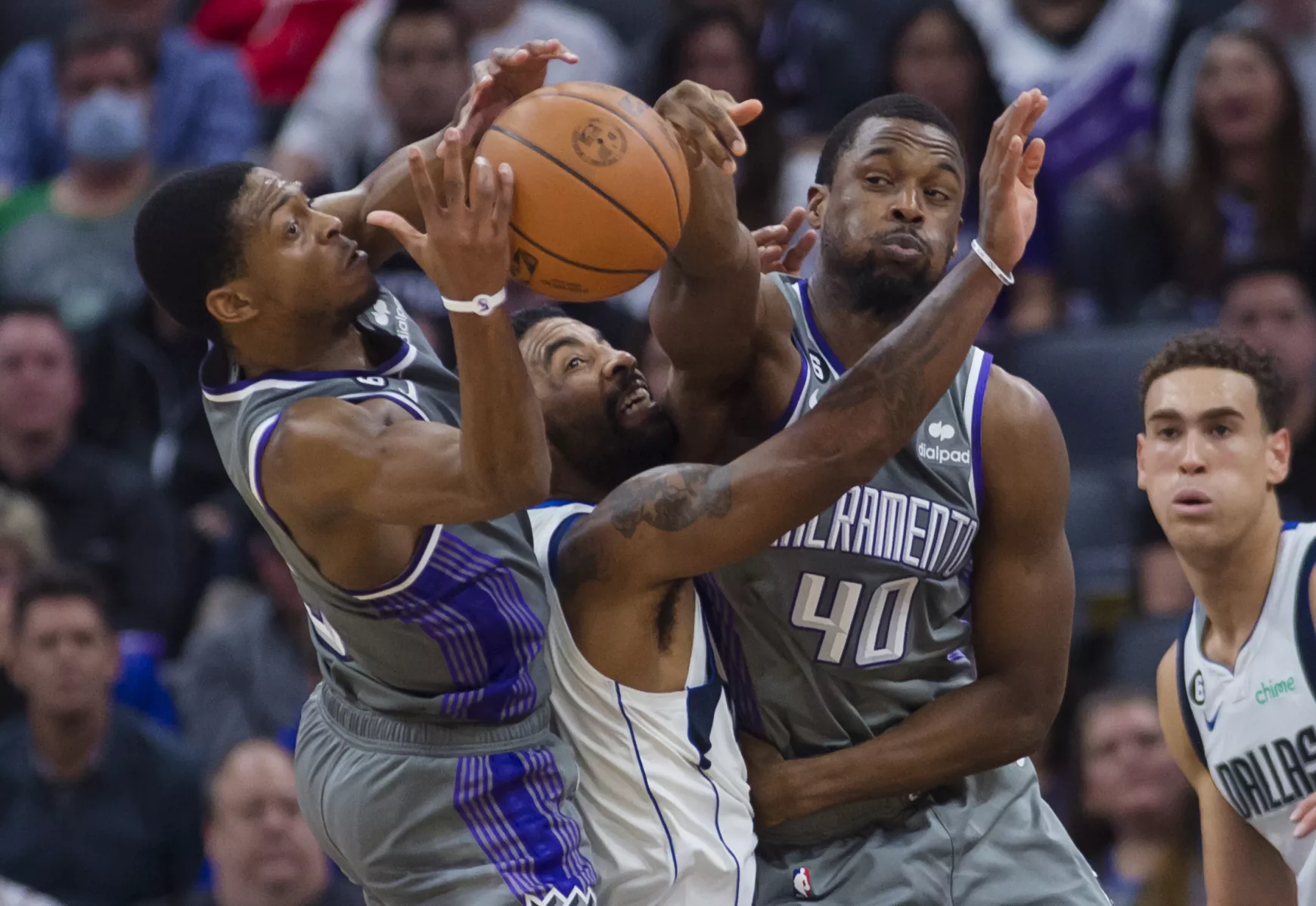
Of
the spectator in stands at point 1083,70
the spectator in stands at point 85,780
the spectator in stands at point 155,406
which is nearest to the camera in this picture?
the spectator in stands at point 85,780

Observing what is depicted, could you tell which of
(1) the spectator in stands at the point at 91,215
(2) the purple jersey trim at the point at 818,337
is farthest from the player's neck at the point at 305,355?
(1) the spectator in stands at the point at 91,215

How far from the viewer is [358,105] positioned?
27.4ft

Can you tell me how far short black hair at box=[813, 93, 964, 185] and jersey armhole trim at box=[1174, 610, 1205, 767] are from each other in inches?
59.1

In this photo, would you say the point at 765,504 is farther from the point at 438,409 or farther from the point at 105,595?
the point at 105,595

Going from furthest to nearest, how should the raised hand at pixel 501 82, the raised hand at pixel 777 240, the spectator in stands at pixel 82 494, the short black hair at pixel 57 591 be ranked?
the spectator in stands at pixel 82 494 < the short black hair at pixel 57 591 < the raised hand at pixel 777 240 < the raised hand at pixel 501 82

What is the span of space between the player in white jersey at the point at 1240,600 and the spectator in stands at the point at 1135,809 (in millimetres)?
1083

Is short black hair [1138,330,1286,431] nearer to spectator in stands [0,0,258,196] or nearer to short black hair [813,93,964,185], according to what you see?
short black hair [813,93,964,185]

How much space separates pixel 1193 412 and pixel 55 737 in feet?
12.7

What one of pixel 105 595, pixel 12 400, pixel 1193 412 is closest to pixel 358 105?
pixel 12 400

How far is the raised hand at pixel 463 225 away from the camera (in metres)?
3.38

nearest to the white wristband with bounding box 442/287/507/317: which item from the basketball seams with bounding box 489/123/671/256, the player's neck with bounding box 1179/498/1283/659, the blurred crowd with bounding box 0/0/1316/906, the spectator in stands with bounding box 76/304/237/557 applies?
the basketball seams with bounding box 489/123/671/256

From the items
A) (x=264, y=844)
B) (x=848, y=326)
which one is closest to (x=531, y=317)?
(x=848, y=326)

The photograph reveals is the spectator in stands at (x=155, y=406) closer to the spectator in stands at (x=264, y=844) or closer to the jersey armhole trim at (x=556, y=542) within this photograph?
the spectator in stands at (x=264, y=844)

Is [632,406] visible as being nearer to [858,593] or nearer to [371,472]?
[858,593]
